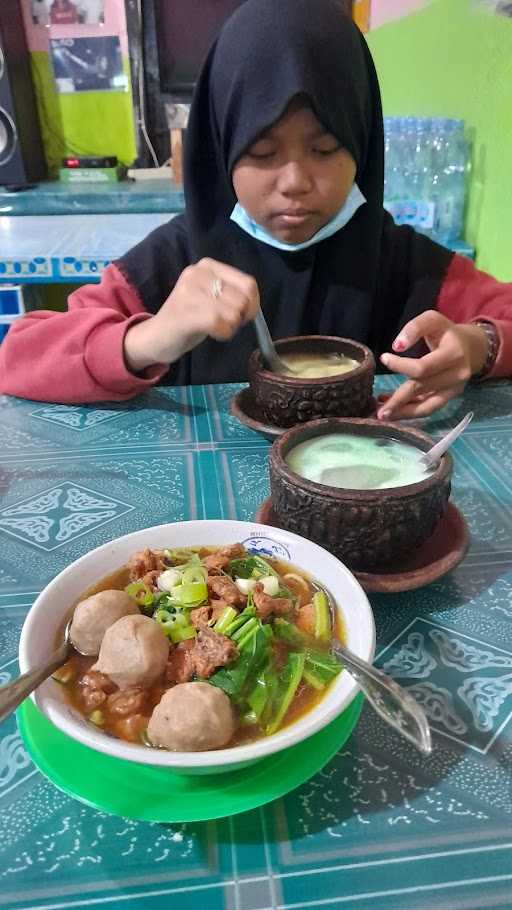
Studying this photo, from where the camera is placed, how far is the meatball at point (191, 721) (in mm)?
435

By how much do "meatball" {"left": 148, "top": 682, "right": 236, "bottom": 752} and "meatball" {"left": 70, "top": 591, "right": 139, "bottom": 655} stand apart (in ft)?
0.28

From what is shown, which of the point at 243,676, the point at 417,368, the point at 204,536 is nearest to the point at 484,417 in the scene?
the point at 417,368

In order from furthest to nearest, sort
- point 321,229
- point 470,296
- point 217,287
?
point 470,296 < point 321,229 < point 217,287

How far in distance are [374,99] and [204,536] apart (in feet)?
3.00

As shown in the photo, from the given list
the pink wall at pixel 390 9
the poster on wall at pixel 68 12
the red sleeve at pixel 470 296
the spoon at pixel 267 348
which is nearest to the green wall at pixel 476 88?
the pink wall at pixel 390 9

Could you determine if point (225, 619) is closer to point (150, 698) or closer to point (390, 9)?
point (150, 698)

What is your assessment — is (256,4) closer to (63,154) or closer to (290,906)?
(290,906)

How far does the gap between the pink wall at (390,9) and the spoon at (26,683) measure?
2.35 meters

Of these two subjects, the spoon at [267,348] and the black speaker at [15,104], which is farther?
the black speaker at [15,104]

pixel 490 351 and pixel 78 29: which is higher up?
pixel 78 29

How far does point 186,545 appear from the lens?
2.08ft

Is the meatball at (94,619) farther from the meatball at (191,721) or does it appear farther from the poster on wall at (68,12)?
the poster on wall at (68,12)

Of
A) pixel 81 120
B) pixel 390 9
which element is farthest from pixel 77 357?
pixel 81 120

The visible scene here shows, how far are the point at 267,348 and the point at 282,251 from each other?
0.38 m
